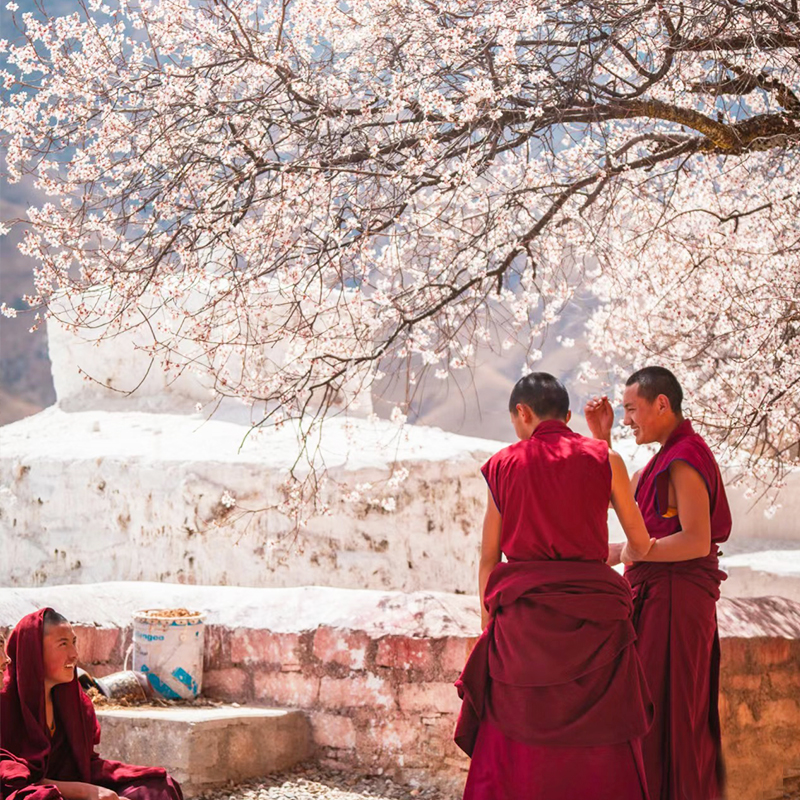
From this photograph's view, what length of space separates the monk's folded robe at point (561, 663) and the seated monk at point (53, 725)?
3.55ft

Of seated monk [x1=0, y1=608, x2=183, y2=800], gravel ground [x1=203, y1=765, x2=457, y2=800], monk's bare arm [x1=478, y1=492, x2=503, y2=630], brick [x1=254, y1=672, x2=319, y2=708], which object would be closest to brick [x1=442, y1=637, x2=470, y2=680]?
gravel ground [x1=203, y1=765, x2=457, y2=800]

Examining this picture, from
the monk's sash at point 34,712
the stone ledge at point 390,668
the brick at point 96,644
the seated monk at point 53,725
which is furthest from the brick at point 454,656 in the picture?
the brick at point 96,644

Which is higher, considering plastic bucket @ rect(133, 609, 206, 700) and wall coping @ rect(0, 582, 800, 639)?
wall coping @ rect(0, 582, 800, 639)

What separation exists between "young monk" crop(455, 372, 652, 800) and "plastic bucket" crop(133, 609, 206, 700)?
2.06 meters

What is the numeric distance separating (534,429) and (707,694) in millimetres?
1011

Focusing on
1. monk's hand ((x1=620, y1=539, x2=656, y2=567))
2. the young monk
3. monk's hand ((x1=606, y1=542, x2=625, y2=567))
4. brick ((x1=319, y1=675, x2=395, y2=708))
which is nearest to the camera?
the young monk

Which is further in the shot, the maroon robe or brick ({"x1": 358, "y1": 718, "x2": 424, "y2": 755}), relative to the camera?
brick ({"x1": 358, "y1": 718, "x2": 424, "y2": 755})

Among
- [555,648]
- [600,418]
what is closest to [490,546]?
[555,648]

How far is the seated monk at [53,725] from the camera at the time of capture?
9.31 ft

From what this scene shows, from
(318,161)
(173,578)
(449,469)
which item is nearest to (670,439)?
(318,161)

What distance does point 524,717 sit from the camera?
266 cm

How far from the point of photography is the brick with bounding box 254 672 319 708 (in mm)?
4441

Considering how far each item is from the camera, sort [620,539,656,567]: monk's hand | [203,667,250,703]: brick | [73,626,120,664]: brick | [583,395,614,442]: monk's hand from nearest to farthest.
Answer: [620,539,656,567]: monk's hand < [583,395,614,442]: monk's hand < [203,667,250,703]: brick < [73,626,120,664]: brick

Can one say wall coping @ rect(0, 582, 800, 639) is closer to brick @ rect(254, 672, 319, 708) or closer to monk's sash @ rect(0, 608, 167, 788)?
brick @ rect(254, 672, 319, 708)
